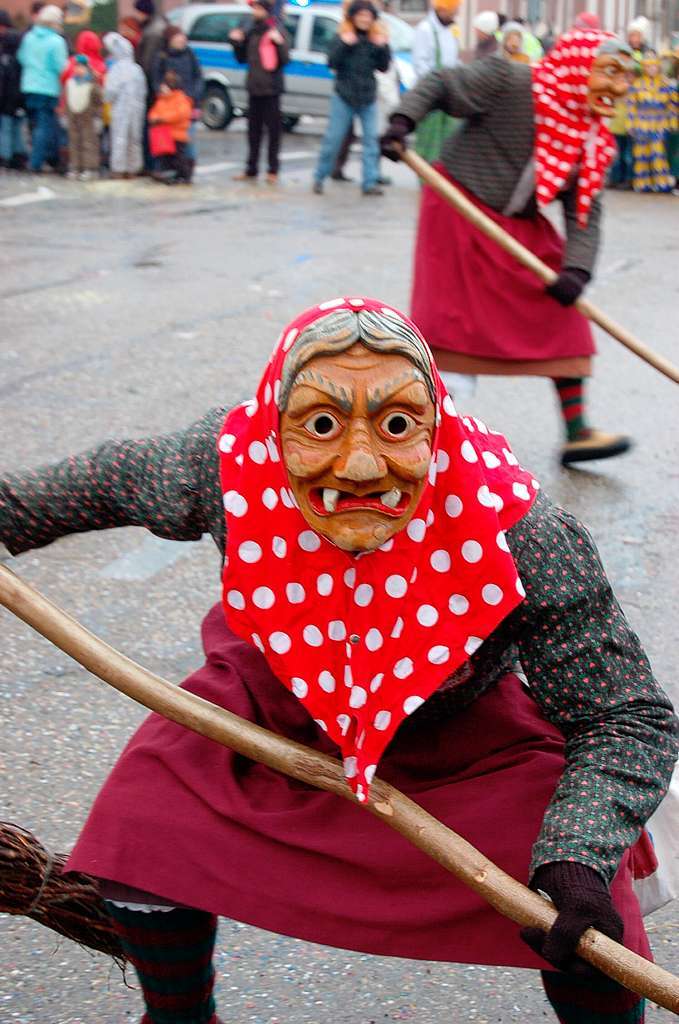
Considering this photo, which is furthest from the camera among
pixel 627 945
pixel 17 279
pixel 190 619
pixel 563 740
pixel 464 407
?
pixel 17 279

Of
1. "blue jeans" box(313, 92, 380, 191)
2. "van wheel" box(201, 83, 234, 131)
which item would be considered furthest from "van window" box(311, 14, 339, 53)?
"blue jeans" box(313, 92, 380, 191)

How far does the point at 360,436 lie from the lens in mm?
1976

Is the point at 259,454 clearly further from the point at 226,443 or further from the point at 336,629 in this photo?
the point at 336,629

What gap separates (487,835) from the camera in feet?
6.98

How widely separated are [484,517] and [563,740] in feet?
1.39

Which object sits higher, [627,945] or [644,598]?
[627,945]

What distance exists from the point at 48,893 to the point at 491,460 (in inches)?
39.1

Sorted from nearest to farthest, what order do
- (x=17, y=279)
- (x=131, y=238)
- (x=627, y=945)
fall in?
(x=627, y=945) → (x=17, y=279) → (x=131, y=238)

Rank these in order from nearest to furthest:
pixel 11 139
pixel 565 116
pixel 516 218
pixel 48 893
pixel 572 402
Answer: pixel 48 893 → pixel 565 116 → pixel 516 218 → pixel 572 402 → pixel 11 139

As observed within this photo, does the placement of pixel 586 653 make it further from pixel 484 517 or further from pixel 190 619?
pixel 190 619

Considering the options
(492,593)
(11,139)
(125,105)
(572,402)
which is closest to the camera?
(492,593)

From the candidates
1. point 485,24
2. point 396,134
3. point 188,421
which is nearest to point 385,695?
point 396,134

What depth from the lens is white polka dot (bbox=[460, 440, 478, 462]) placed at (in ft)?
6.73

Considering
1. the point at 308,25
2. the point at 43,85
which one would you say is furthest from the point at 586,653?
the point at 308,25
